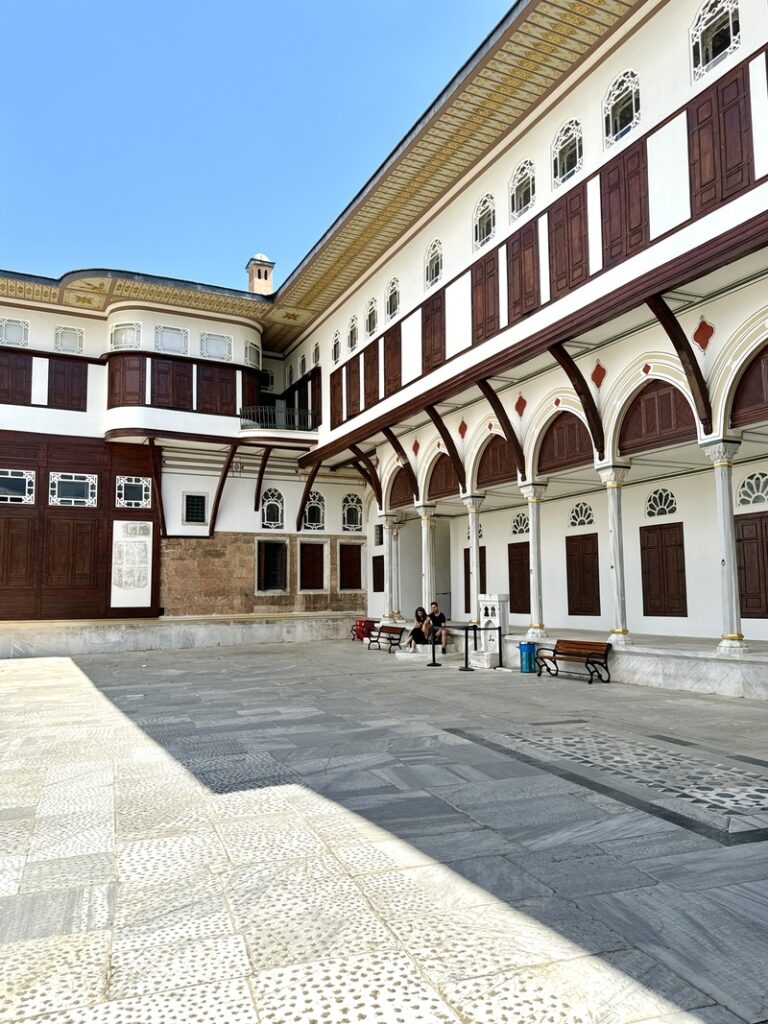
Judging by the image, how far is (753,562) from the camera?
38.9 feet

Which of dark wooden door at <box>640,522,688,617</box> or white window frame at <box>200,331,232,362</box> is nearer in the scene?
dark wooden door at <box>640,522,688,617</box>

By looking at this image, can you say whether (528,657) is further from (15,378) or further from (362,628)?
(15,378)

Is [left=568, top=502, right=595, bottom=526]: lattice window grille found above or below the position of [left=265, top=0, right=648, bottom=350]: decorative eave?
below

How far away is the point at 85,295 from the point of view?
18.4 meters

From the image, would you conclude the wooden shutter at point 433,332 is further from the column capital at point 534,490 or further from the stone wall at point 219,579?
the stone wall at point 219,579

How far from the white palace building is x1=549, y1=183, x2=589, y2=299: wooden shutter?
45mm

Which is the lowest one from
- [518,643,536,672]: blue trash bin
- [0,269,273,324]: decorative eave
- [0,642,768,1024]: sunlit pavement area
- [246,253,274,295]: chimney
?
[0,642,768,1024]: sunlit pavement area

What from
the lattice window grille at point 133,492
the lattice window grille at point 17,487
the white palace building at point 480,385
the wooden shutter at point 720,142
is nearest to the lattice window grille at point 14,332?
the white palace building at point 480,385

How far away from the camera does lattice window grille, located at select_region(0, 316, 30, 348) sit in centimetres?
1839

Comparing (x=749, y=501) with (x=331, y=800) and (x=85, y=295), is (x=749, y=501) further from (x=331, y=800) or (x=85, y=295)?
(x=85, y=295)

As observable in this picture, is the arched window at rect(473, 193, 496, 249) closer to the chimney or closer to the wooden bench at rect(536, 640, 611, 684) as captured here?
the wooden bench at rect(536, 640, 611, 684)

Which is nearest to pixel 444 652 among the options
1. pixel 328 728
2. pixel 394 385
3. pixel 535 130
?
pixel 394 385

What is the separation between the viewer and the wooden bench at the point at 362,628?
18969 mm

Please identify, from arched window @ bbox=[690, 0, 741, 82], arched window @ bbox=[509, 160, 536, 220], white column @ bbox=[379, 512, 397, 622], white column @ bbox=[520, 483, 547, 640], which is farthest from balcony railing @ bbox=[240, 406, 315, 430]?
arched window @ bbox=[690, 0, 741, 82]
